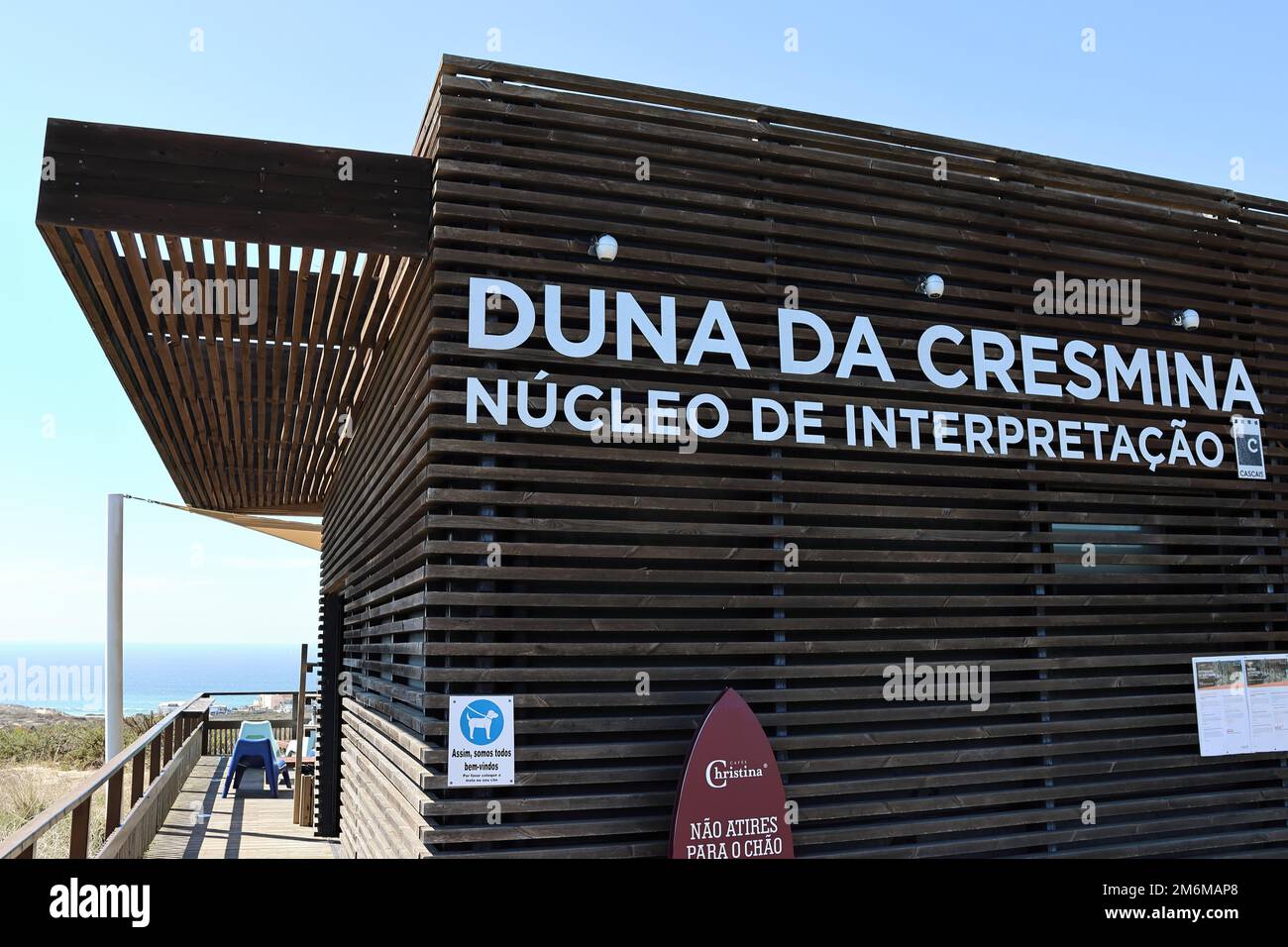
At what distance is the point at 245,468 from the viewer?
11.1m

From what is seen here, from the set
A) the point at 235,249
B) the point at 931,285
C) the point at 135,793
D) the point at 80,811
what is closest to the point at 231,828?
the point at 135,793

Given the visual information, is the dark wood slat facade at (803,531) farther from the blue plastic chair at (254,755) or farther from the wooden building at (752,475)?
the blue plastic chair at (254,755)

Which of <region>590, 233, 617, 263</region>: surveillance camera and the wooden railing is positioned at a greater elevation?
<region>590, 233, 617, 263</region>: surveillance camera

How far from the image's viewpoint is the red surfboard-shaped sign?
15.1 feet

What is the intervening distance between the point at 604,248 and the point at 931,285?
6.50 feet

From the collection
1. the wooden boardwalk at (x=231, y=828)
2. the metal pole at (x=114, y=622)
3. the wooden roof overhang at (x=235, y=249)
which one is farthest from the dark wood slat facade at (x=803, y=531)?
the metal pole at (x=114, y=622)

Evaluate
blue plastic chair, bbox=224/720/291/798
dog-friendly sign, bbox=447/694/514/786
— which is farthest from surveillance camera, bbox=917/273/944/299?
blue plastic chair, bbox=224/720/291/798

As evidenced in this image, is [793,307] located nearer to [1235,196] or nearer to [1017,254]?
[1017,254]

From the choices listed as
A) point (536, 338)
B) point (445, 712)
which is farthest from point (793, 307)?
point (445, 712)

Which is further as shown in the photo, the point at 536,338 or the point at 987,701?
the point at 987,701

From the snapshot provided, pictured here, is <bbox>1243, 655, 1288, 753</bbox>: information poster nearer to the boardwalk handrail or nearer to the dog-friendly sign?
the dog-friendly sign

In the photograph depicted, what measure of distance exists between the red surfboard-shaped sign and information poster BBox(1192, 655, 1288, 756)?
303 cm

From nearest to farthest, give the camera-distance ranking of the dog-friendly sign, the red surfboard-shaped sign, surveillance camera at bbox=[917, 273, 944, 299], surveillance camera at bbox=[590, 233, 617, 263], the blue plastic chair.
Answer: the dog-friendly sign
the red surfboard-shaped sign
surveillance camera at bbox=[590, 233, 617, 263]
surveillance camera at bbox=[917, 273, 944, 299]
the blue plastic chair
